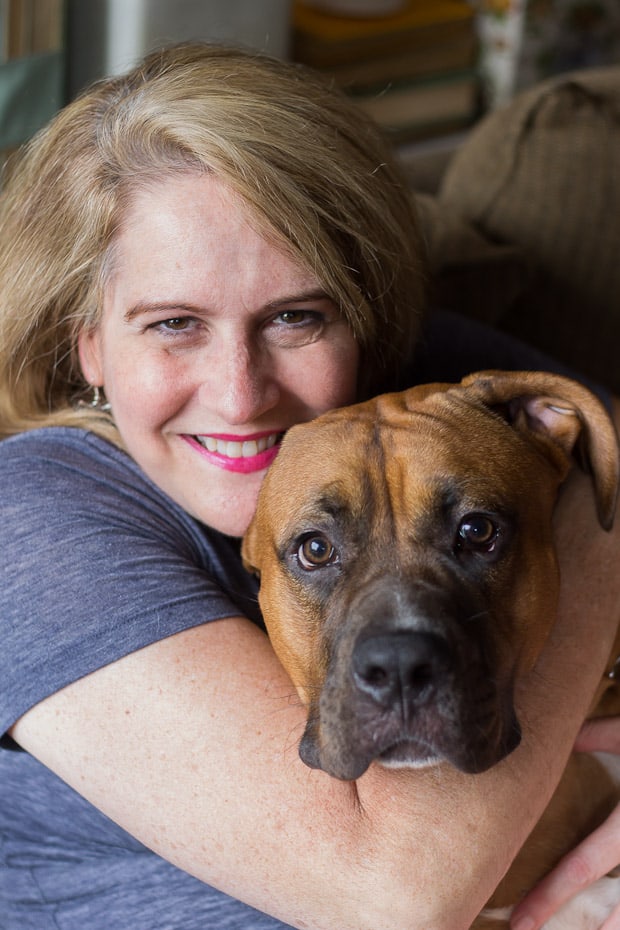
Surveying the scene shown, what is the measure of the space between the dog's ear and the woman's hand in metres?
0.57

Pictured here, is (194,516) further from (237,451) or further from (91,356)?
(91,356)

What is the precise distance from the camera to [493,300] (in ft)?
10.9

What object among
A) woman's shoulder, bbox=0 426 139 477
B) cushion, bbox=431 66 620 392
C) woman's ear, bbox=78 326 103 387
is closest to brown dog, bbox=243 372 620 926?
woman's shoulder, bbox=0 426 139 477

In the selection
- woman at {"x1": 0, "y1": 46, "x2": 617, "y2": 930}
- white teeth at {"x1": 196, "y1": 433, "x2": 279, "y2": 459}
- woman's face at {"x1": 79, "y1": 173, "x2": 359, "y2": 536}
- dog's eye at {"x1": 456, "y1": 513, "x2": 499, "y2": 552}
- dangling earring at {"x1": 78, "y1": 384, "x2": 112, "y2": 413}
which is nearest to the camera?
woman at {"x1": 0, "y1": 46, "x2": 617, "y2": 930}

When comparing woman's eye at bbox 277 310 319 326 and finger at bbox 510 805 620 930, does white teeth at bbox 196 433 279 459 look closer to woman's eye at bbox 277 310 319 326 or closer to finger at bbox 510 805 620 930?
woman's eye at bbox 277 310 319 326

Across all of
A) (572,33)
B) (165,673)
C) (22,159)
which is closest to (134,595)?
(165,673)

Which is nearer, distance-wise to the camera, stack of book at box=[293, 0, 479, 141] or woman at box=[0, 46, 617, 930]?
woman at box=[0, 46, 617, 930]

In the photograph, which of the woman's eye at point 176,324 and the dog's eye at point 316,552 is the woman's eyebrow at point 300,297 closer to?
the woman's eye at point 176,324

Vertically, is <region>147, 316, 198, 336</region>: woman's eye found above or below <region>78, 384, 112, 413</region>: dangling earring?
above

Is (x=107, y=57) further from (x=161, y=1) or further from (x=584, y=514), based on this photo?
(x=584, y=514)

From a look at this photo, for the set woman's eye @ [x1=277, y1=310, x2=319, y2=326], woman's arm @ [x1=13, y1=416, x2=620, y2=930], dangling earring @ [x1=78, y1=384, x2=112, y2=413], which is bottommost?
woman's arm @ [x1=13, y1=416, x2=620, y2=930]

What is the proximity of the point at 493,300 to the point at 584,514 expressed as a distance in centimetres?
124

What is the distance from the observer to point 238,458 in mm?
2215

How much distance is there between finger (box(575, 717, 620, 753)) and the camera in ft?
7.35
